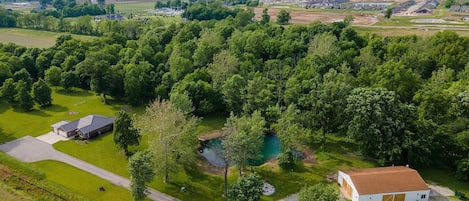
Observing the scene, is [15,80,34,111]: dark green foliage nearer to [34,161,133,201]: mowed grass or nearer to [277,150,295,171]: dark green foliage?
[34,161,133,201]: mowed grass

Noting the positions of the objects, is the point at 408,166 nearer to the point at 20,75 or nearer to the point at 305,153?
the point at 305,153

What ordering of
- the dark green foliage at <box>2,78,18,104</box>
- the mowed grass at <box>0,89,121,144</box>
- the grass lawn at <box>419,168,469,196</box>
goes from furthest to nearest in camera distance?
the dark green foliage at <box>2,78,18,104</box>, the mowed grass at <box>0,89,121,144</box>, the grass lawn at <box>419,168,469,196</box>

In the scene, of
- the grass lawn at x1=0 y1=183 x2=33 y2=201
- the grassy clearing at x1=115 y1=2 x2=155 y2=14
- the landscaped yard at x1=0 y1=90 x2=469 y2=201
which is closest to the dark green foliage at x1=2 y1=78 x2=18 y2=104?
the landscaped yard at x1=0 y1=90 x2=469 y2=201

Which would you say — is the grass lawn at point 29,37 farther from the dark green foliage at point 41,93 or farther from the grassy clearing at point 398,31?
A: the grassy clearing at point 398,31

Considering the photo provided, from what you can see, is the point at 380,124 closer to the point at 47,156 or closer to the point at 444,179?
the point at 444,179

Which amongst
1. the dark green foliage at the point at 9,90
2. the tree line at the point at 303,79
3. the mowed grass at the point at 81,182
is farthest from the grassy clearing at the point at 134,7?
the mowed grass at the point at 81,182

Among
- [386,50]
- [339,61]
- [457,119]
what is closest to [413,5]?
[386,50]

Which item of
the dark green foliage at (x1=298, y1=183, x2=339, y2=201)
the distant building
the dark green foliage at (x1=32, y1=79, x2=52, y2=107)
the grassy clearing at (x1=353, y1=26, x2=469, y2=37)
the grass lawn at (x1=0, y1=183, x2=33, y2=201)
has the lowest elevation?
the grass lawn at (x1=0, y1=183, x2=33, y2=201)
